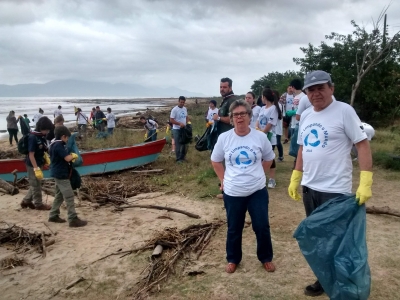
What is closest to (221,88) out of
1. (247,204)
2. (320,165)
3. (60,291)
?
(247,204)

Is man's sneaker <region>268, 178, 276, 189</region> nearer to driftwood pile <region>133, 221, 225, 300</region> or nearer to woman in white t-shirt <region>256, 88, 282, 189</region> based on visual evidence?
woman in white t-shirt <region>256, 88, 282, 189</region>

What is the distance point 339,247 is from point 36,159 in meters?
5.19

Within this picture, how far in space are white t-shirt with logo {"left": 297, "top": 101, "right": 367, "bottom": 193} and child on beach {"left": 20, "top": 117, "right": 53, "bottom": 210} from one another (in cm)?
457

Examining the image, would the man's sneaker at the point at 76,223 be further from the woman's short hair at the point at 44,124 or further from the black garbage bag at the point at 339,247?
the black garbage bag at the point at 339,247

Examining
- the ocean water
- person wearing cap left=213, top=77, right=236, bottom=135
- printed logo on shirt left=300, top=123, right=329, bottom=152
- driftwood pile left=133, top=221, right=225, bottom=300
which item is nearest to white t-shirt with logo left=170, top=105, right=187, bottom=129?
person wearing cap left=213, top=77, right=236, bottom=135

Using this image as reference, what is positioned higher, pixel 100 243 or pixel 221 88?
pixel 221 88

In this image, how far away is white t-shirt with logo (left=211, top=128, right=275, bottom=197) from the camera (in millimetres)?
3369

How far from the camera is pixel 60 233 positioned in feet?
17.4

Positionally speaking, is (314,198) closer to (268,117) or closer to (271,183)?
(271,183)

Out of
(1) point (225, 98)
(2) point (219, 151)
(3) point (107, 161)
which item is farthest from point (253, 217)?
(3) point (107, 161)

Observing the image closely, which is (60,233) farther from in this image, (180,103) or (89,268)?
(180,103)

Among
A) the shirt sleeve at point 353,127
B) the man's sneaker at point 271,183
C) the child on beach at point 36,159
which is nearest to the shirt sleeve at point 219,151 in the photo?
the shirt sleeve at point 353,127

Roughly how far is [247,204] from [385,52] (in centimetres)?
1625

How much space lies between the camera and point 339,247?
248 centimetres
